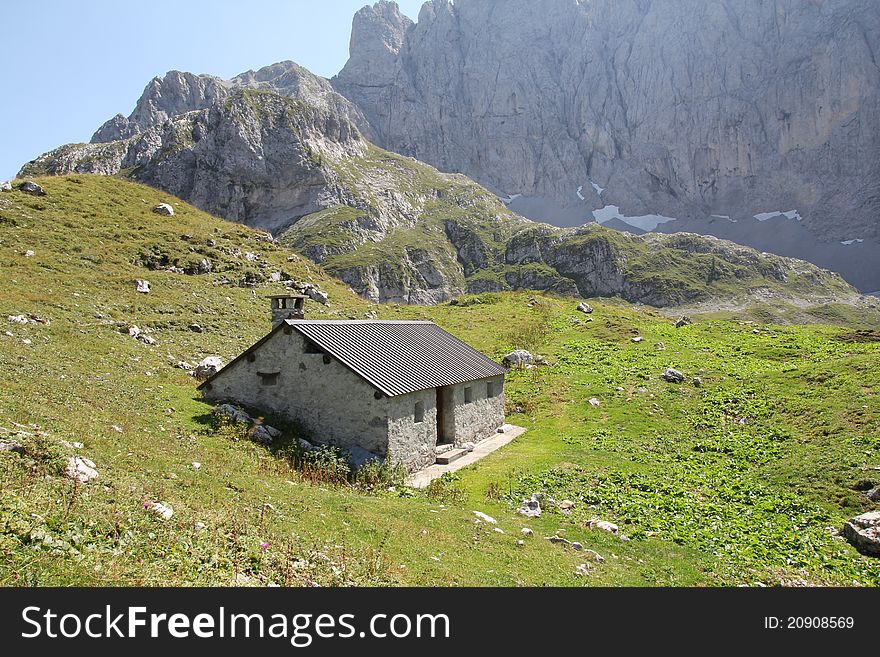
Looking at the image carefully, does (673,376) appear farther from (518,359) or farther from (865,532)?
(865,532)

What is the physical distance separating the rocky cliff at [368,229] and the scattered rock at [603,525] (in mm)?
132235

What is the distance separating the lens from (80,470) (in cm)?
1041

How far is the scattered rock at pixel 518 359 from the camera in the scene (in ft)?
122

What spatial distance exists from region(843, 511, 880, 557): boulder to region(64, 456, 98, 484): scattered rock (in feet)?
58.5

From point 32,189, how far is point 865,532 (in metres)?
50.1

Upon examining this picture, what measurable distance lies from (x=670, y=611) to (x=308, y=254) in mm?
148126

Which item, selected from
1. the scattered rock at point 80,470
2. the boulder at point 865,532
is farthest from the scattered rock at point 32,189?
the boulder at point 865,532

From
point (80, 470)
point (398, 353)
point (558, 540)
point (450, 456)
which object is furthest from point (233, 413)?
point (558, 540)

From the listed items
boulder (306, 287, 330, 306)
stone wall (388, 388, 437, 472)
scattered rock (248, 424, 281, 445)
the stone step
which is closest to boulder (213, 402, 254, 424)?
scattered rock (248, 424, 281, 445)

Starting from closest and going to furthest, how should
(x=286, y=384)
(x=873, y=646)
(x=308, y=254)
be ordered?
1. (x=873, y=646)
2. (x=286, y=384)
3. (x=308, y=254)

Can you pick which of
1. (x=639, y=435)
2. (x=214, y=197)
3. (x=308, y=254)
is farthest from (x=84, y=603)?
(x=214, y=197)

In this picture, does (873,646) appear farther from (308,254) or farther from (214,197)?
(214,197)

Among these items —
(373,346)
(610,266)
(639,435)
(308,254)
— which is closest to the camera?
(373,346)

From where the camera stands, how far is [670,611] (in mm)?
8398
